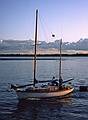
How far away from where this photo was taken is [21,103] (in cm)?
5656

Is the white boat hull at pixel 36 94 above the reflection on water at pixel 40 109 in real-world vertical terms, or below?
above

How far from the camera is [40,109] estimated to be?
5241 centimetres

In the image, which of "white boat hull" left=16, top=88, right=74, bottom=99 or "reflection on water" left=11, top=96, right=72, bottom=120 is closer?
"reflection on water" left=11, top=96, right=72, bottom=120

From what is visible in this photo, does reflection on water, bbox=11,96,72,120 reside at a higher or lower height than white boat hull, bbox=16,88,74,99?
lower

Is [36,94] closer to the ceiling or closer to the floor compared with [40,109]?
closer to the ceiling

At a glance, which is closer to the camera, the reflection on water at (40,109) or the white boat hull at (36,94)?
the reflection on water at (40,109)

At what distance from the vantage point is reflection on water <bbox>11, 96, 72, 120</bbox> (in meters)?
47.1

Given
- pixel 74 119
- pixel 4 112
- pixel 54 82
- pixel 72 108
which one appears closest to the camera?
pixel 74 119

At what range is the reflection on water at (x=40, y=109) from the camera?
47.1 m

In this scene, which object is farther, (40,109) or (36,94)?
(36,94)

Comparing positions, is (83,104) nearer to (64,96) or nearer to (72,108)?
(72,108)

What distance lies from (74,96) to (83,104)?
29.2 feet

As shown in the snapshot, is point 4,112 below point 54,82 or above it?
below

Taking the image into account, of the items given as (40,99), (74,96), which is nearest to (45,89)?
(40,99)
